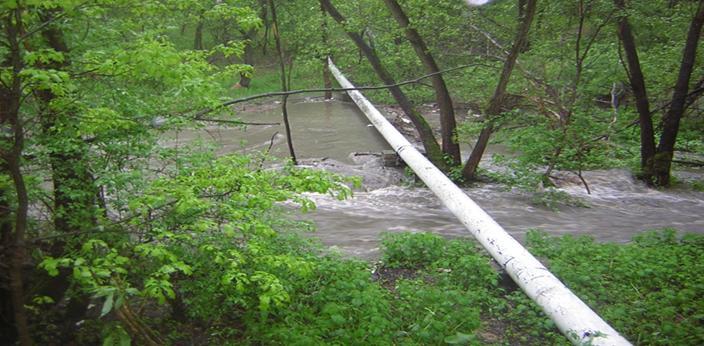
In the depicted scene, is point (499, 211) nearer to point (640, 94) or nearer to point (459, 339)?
point (640, 94)

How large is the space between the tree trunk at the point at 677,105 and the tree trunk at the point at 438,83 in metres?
3.79

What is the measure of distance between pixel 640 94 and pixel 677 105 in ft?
2.14

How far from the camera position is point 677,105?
951 cm

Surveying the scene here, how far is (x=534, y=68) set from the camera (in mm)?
11273

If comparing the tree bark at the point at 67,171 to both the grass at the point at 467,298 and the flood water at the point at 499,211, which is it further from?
the flood water at the point at 499,211

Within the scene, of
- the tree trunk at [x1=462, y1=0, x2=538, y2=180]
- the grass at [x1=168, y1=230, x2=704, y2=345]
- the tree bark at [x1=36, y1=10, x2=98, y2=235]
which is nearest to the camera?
the tree bark at [x1=36, y1=10, x2=98, y2=235]

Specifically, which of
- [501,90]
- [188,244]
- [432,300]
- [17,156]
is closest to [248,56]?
[501,90]

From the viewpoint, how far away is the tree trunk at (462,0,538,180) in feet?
28.6

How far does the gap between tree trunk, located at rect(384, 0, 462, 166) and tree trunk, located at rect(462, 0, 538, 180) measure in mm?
574

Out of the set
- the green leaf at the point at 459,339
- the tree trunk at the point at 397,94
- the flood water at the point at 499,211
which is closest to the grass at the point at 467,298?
the green leaf at the point at 459,339

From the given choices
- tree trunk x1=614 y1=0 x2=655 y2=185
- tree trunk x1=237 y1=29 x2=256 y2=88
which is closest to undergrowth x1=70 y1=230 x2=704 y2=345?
tree trunk x1=614 y1=0 x2=655 y2=185

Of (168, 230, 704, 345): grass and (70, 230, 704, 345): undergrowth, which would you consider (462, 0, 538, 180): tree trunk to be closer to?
(168, 230, 704, 345): grass

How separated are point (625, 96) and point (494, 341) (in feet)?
41.8

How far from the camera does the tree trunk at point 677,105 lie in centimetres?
891
